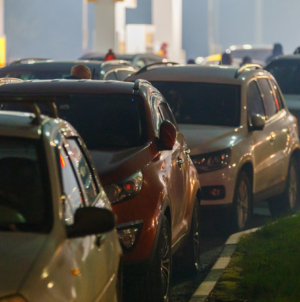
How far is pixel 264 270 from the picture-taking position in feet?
20.9

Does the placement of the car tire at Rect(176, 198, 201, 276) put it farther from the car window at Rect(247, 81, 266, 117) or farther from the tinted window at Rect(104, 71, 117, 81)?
the tinted window at Rect(104, 71, 117, 81)

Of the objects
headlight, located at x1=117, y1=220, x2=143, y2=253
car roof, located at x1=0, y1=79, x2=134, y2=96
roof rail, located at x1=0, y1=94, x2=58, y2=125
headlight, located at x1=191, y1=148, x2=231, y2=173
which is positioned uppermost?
roof rail, located at x1=0, y1=94, x2=58, y2=125

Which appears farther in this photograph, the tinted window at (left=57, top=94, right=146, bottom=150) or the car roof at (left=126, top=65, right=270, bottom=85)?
the car roof at (left=126, top=65, right=270, bottom=85)

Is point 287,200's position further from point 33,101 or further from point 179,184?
point 33,101

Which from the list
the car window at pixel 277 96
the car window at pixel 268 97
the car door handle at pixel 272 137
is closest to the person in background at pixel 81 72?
the car window at pixel 268 97

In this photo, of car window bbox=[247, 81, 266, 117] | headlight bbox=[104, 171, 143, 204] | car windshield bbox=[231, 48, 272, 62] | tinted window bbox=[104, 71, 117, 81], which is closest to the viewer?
headlight bbox=[104, 171, 143, 204]

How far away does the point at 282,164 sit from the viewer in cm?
1070

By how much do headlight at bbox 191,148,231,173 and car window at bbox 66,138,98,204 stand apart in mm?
4400

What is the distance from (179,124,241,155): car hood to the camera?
8836mm

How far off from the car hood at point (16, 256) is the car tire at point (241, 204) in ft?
18.8

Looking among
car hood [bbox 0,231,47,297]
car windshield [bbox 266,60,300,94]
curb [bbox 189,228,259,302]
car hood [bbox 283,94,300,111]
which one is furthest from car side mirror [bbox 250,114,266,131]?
car windshield [bbox 266,60,300,94]

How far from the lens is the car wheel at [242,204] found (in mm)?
9055

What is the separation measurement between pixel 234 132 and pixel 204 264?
6.39 ft

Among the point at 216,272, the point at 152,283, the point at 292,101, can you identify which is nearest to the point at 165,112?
the point at 216,272
